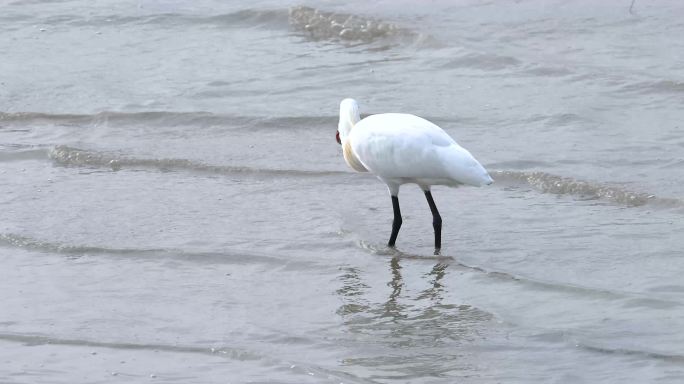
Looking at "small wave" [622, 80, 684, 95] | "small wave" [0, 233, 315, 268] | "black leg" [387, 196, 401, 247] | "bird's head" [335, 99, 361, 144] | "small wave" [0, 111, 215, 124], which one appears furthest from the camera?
"small wave" [0, 111, 215, 124]

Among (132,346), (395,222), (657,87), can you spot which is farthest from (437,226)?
(657,87)

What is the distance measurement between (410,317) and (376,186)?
285 cm

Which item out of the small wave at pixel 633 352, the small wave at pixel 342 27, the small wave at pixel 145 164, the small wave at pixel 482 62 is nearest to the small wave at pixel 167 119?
the small wave at pixel 145 164

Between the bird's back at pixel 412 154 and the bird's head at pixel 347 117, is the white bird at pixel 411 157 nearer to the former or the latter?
the bird's back at pixel 412 154

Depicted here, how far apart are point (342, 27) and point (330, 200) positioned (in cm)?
592

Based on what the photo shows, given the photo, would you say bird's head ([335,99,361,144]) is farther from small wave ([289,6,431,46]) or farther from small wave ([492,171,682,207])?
small wave ([289,6,431,46])

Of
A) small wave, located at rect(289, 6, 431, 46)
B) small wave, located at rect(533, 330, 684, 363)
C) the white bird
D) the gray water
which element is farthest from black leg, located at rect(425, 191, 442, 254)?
small wave, located at rect(289, 6, 431, 46)

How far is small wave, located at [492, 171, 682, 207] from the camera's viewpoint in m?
8.68

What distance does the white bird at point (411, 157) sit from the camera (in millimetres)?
7906

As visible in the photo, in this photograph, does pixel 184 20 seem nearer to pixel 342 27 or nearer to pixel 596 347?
pixel 342 27

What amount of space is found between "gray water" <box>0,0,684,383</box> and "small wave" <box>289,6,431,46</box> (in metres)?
0.04

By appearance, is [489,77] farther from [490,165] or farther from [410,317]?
[410,317]

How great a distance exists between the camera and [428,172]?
317 inches

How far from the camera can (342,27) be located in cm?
1477
